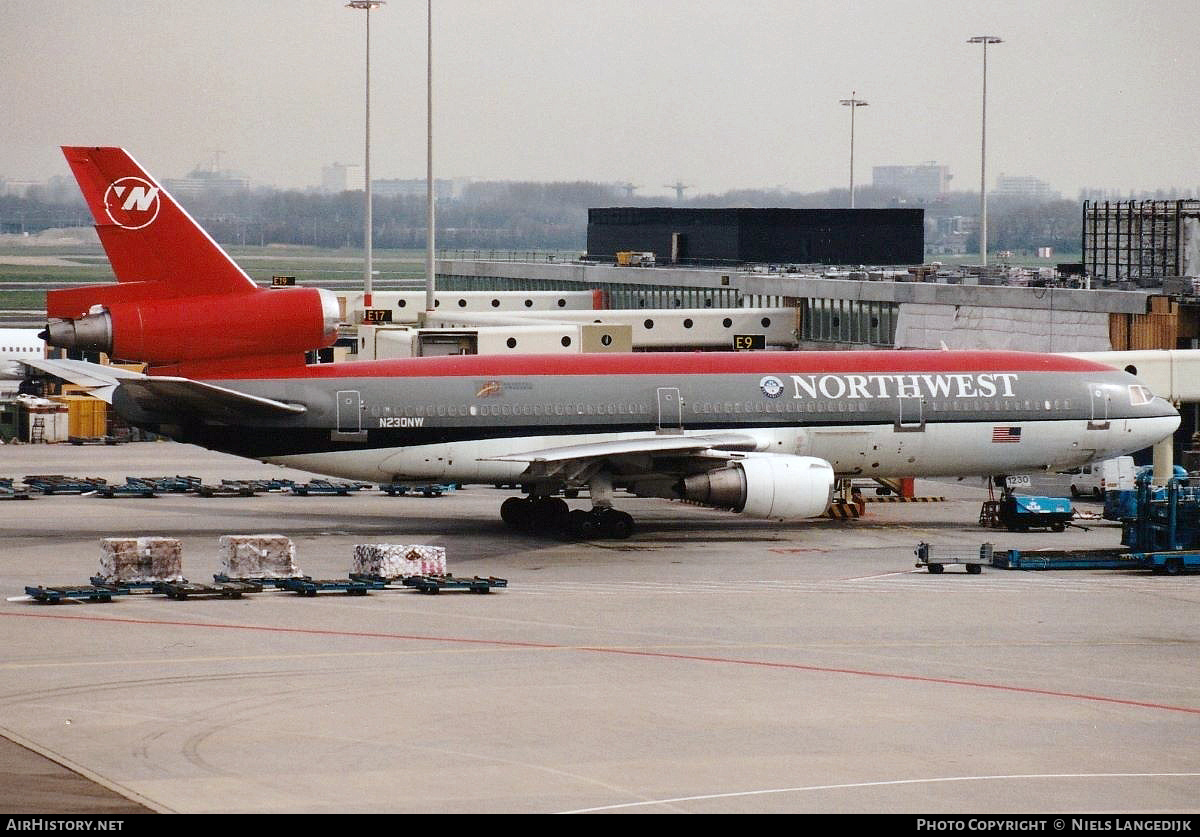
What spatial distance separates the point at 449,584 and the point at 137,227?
40.4ft

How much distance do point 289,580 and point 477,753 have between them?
45.0 ft

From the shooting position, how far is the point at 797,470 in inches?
1604

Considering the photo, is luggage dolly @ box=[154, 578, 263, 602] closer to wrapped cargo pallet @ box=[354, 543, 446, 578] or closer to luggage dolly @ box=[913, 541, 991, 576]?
wrapped cargo pallet @ box=[354, 543, 446, 578]

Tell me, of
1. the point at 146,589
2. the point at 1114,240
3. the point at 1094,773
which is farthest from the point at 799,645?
the point at 1114,240

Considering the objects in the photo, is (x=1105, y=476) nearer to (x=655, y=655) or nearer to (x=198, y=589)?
(x=655, y=655)

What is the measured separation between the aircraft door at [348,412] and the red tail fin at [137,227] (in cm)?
442

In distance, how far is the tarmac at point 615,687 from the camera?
1959cm

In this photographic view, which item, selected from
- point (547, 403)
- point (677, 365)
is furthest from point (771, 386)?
point (547, 403)

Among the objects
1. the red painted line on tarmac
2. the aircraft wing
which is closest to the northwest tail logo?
the aircraft wing

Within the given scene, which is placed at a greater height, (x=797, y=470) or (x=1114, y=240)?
(x=1114, y=240)

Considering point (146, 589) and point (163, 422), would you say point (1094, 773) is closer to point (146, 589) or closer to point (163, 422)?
point (146, 589)

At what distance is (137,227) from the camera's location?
1580 inches

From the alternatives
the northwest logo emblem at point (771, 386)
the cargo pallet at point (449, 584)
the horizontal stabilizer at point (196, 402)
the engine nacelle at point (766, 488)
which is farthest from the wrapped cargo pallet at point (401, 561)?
the northwest logo emblem at point (771, 386)
